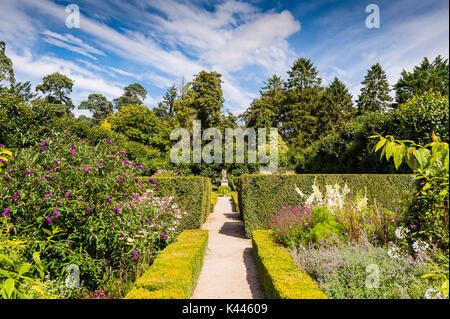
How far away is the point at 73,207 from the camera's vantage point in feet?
10.0

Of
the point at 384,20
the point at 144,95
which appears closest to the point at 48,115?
the point at 384,20

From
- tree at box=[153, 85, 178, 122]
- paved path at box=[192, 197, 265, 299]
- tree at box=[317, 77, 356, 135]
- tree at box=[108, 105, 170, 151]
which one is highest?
tree at box=[153, 85, 178, 122]

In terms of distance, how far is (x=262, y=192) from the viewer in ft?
23.2

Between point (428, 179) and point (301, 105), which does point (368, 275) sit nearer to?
point (428, 179)

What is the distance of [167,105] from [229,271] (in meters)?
42.0

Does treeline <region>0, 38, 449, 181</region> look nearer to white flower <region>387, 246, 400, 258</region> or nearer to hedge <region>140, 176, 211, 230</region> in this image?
hedge <region>140, 176, 211, 230</region>

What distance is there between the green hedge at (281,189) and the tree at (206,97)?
22307mm

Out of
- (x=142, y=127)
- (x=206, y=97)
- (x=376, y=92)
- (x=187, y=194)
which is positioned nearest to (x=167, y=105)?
(x=142, y=127)

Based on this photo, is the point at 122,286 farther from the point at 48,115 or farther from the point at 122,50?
the point at 48,115

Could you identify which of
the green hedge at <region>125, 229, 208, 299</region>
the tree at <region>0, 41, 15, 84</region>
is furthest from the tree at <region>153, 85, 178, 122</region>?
the green hedge at <region>125, 229, 208, 299</region>

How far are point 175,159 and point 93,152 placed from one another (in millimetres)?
18678

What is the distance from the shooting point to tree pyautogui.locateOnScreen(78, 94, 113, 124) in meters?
44.7

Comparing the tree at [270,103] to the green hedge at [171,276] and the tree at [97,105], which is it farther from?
the green hedge at [171,276]

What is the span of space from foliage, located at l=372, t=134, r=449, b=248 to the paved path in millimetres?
2465
